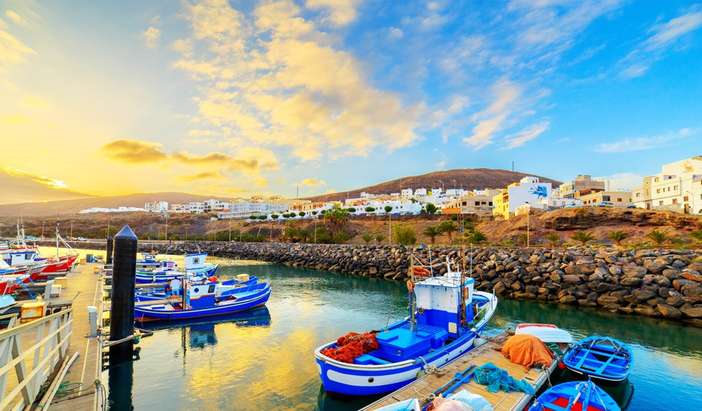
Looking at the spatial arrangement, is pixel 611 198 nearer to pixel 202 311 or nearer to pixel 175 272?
pixel 175 272

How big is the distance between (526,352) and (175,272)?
35279 millimetres

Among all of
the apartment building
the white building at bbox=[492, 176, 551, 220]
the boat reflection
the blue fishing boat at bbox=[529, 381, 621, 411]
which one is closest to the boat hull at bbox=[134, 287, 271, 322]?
the boat reflection

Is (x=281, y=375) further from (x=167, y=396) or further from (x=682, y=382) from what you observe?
(x=682, y=382)

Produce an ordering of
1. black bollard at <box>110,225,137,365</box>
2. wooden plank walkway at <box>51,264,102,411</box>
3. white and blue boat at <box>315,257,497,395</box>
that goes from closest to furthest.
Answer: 1. wooden plank walkway at <box>51,264,102,411</box>
2. white and blue boat at <box>315,257,497,395</box>
3. black bollard at <box>110,225,137,365</box>

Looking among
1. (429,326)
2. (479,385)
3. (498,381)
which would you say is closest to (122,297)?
(429,326)

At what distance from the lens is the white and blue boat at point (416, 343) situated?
39.1 feet

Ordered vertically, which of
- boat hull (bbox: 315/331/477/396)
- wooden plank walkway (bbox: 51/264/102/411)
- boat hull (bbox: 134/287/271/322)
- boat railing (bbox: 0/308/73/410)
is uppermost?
boat railing (bbox: 0/308/73/410)

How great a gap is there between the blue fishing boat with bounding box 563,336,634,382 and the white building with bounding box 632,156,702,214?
2414 inches

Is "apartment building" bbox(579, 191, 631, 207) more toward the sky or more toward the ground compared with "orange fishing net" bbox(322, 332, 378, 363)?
more toward the sky

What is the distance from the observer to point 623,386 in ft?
45.5

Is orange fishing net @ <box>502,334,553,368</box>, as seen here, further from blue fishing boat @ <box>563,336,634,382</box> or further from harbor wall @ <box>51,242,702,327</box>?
harbor wall @ <box>51,242,702,327</box>

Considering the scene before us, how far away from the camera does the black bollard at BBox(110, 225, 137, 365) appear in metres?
15.6

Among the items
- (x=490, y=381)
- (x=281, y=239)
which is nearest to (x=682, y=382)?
(x=490, y=381)

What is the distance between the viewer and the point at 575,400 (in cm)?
991
